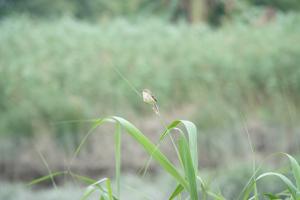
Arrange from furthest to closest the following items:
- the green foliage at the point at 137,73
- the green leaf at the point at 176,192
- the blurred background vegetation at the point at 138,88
Answer: the green foliage at the point at 137,73, the blurred background vegetation at the point at 138,88, the green leaf at the point at 176,192

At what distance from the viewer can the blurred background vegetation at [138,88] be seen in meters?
6.74

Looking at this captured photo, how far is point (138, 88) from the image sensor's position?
744 cm

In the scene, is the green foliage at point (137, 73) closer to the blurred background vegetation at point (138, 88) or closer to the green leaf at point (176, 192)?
the blurred background vegetation at point (138, 88)

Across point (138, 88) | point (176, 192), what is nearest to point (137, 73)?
point (138, 88)

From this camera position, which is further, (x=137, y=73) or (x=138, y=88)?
(x=137, y=73)

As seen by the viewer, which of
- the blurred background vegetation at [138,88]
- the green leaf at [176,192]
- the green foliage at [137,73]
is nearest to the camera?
the green leaf at [176,192]

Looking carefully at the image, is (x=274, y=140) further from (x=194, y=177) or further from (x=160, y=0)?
(x=160, y=0)

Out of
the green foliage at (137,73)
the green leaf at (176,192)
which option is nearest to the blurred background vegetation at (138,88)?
the green foliage at (137,73)

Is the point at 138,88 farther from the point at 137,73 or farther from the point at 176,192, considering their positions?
the point at 176,192

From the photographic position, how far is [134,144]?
6918 millimetres

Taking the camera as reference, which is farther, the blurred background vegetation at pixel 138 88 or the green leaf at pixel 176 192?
the blurred background vegetation at pixel 138 88

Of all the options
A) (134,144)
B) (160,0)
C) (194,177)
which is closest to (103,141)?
(134,144)

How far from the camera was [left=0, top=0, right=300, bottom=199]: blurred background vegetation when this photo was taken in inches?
265

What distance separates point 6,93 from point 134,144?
1510mm
